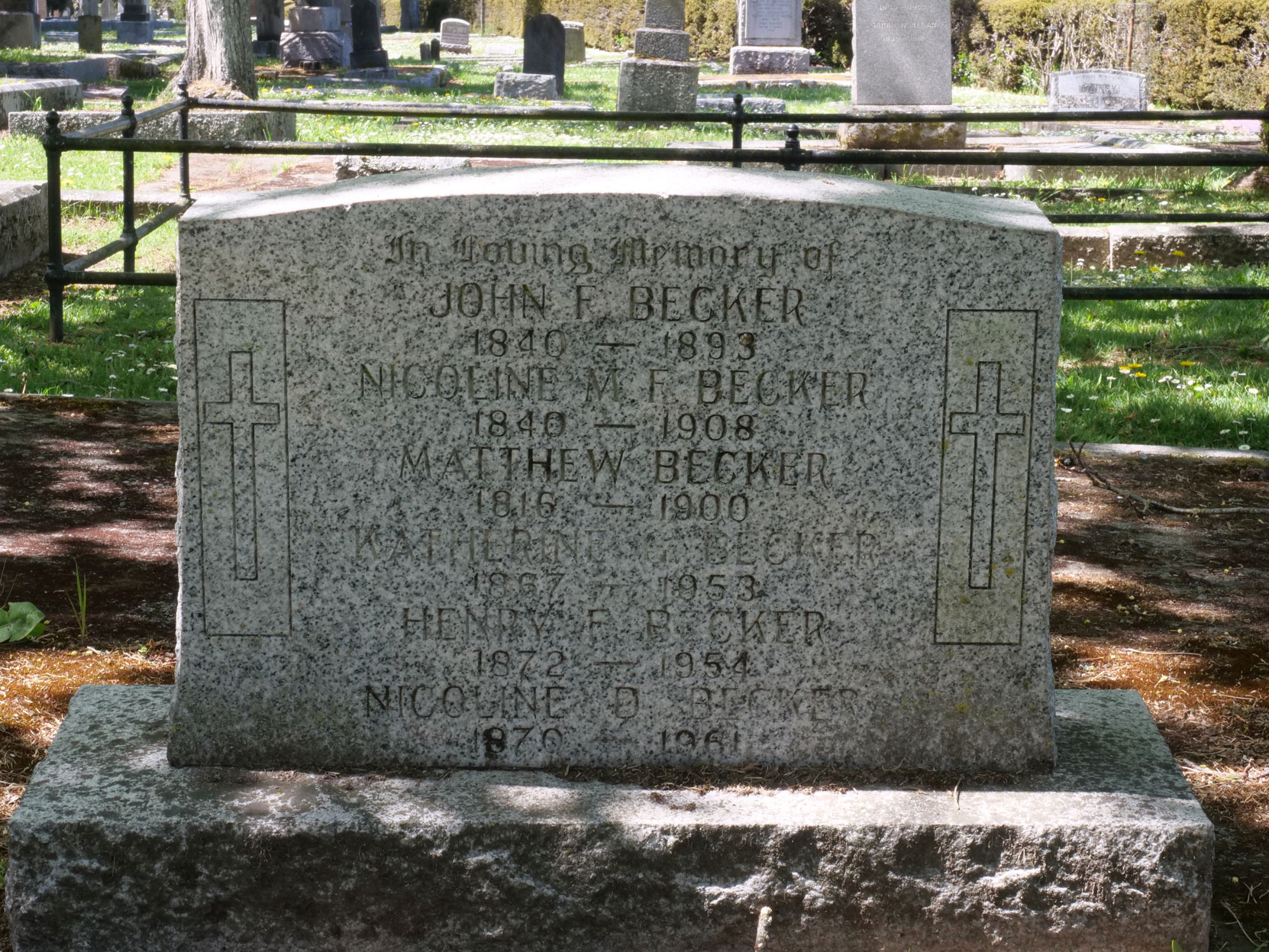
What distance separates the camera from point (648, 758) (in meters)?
2.89

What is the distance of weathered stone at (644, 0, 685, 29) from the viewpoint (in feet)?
72.0

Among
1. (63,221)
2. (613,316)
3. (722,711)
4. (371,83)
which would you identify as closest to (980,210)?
(613,316)

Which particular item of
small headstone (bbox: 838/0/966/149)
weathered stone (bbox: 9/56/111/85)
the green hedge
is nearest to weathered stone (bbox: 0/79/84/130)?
weathered stone (bbox: 9/56/111/85)

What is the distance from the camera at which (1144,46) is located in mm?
21031

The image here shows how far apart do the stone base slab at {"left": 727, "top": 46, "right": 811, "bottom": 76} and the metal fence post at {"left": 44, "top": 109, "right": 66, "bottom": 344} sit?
63.3 feet

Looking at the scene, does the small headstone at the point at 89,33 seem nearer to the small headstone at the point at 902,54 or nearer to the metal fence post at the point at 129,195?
→ the small headstone at the point at 902,54

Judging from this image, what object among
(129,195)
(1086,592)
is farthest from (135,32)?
(1086,592)

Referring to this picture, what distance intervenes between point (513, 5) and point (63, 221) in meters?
35.0

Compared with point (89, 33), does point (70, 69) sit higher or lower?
lower

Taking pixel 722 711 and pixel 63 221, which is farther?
pixel 63 221

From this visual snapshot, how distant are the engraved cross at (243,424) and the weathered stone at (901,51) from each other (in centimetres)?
1187

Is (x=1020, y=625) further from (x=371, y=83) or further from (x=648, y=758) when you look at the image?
(x=371, y=83)

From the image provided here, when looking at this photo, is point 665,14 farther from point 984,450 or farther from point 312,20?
point 984,450

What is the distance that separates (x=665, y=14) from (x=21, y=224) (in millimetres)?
14672
